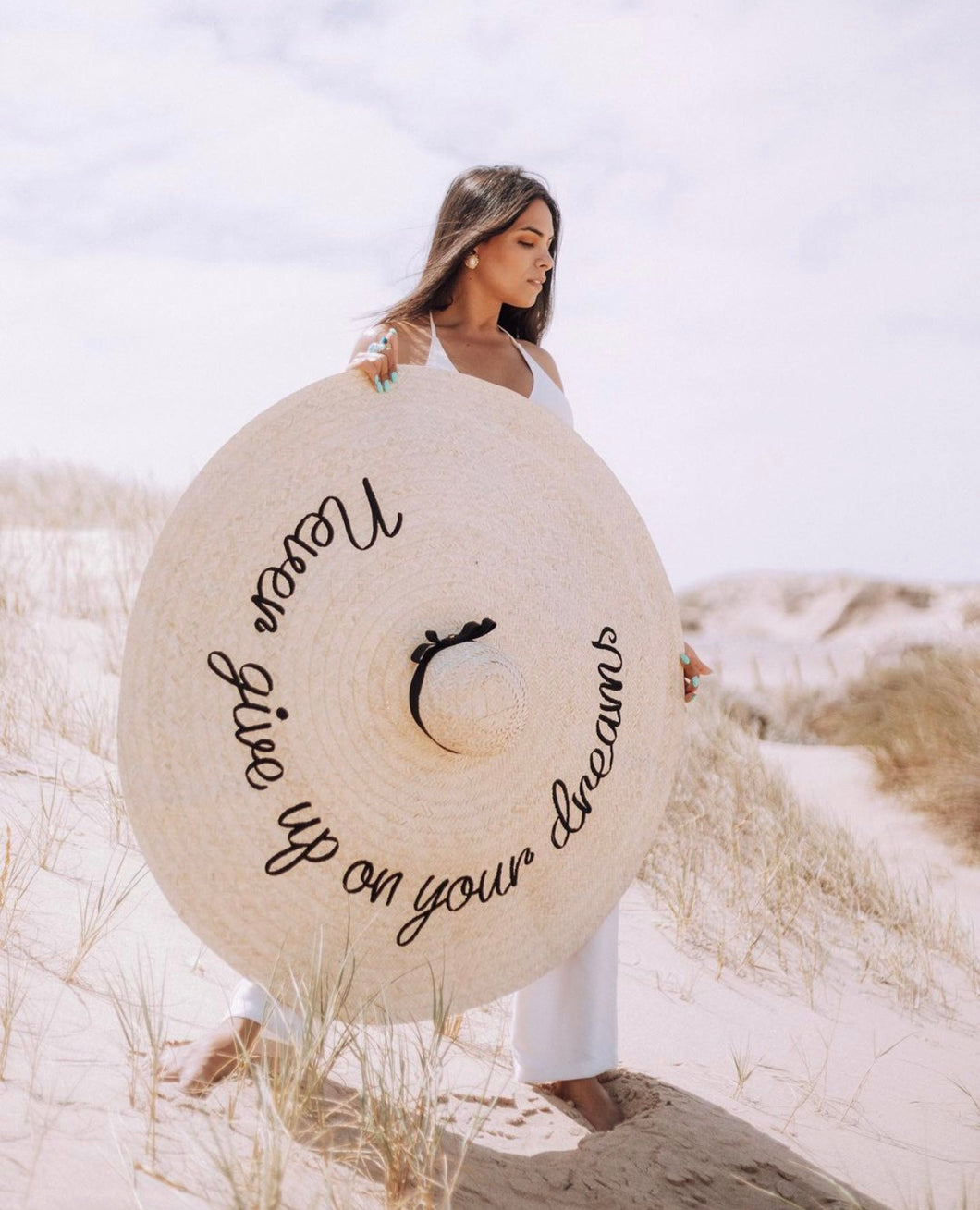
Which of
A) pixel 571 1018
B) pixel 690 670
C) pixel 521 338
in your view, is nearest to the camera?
pixel 690 670

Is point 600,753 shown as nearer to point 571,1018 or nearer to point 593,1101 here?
point 571,1018

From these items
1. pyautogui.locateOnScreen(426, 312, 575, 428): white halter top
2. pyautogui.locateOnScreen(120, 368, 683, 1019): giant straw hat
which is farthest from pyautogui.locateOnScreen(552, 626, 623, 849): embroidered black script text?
A: pyautogui.locateOnScreen(426, 312, 575, 428): white halter top

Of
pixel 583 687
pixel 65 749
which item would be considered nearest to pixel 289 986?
pixel 583 687

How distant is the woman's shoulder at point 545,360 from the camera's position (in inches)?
116

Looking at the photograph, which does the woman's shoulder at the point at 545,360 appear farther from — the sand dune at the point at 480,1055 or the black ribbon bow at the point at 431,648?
the sand dune at the point at 480,1055

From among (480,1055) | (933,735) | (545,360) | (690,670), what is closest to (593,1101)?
(480,1055)

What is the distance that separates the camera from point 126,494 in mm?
10477

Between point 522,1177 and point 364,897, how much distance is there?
0.68 metres

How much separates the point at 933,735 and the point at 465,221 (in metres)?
5.44

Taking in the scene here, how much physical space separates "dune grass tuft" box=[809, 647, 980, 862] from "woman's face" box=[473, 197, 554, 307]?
4849mm

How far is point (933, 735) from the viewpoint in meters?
7.07

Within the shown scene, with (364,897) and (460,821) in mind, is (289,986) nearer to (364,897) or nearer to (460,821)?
(364,897)

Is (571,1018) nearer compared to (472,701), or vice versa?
(472,701)

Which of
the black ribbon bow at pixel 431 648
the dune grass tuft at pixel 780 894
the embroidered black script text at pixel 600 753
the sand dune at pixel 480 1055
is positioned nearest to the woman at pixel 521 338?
the sand dune at pixel 480 1055
